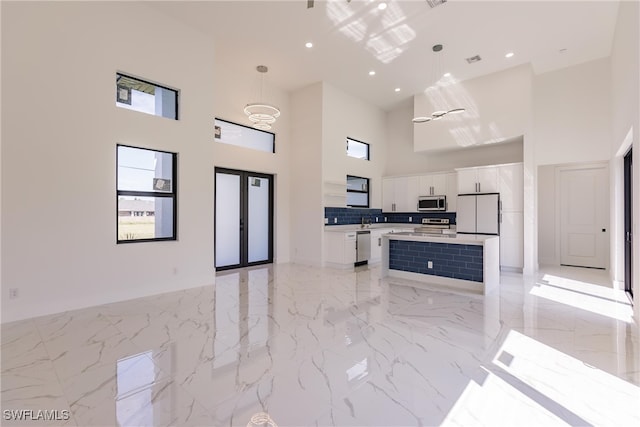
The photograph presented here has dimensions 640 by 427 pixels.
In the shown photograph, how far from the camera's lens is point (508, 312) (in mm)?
3848

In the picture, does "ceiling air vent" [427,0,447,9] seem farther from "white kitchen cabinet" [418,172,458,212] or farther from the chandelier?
"white kitchen cabinet" [418,172,458,212]

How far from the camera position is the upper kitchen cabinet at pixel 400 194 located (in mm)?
8227

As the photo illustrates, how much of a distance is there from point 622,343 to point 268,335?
136 inches

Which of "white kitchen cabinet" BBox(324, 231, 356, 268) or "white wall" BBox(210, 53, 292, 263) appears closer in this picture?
"white wall" BBox(210, 53, 292, 263)

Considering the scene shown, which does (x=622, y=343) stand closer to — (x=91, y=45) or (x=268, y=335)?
(x=268, y=335)

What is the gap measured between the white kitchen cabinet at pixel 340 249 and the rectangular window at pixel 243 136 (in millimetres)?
2526

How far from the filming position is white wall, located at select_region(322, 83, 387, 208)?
7.09 metres

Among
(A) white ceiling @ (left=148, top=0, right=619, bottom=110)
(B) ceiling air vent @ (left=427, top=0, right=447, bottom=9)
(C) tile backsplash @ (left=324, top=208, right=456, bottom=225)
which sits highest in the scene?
(A) white ceiling @ (left=148, top=0, right=619, bottom=110)

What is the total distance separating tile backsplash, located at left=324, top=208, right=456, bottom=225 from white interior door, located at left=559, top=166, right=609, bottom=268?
2.46 meters

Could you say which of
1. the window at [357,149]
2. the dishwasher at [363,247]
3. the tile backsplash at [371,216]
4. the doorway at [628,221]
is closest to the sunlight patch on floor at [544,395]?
the doorway at [628,221]

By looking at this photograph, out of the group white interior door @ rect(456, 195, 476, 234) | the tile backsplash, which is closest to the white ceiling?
white interior door @ rect(456, 195, 476, 234)

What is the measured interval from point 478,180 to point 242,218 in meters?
5.34

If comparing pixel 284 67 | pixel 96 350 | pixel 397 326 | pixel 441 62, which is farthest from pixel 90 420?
pixel 441 62

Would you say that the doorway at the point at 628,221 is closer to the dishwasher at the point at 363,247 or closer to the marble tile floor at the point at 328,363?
the marble tile floor at the point at 328,363
